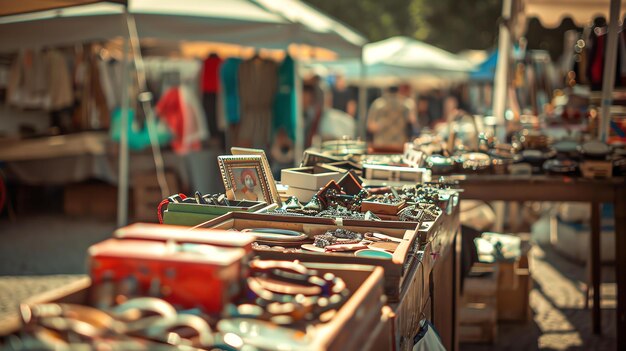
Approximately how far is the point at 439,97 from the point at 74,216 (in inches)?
385

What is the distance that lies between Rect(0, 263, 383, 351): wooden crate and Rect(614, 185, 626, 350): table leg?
9.76 ft

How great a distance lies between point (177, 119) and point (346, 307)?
752cm

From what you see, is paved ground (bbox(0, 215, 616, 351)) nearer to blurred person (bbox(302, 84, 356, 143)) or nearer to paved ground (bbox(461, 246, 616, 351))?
paved ground (bbox(461, 246, 616, 351))

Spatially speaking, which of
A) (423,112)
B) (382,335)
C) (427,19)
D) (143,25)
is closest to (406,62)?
(423,112)

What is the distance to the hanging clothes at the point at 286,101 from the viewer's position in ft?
27.9

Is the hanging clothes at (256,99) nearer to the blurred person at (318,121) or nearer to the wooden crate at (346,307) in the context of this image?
the blurred person at (318,121)

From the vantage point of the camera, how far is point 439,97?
16.2 m

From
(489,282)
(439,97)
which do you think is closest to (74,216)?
(489,282)

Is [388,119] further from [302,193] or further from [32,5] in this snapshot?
[302,193]

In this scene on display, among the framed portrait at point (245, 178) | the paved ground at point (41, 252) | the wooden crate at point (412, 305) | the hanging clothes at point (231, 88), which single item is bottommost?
the paved ground at point (41, 252)

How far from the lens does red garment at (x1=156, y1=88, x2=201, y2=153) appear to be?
28.3 ft

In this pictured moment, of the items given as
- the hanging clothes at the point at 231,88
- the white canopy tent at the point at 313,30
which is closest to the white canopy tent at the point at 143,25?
the white canopy tent at the point at 313,30

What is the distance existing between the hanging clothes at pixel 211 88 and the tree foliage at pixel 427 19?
55.7 feet

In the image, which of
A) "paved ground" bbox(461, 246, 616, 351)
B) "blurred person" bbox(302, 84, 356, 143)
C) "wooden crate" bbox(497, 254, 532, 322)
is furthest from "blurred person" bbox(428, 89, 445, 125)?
"wooden crate" bbox(497, 254, 532, 322)
